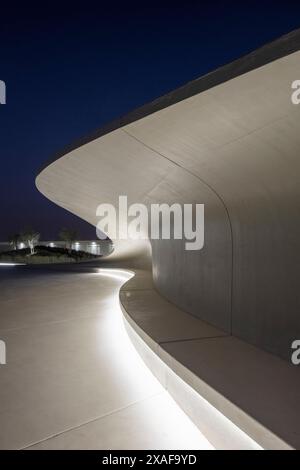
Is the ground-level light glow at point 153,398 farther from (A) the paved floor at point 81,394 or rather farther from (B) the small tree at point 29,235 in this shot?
(B) the small tree at point 29,235

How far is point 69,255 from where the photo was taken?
31391 millimetres

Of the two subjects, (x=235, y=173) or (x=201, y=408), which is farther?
(x=235, y=173)

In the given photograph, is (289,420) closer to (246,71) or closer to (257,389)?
(257,389)

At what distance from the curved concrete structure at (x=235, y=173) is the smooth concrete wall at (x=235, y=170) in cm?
1

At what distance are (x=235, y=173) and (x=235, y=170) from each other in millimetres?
60

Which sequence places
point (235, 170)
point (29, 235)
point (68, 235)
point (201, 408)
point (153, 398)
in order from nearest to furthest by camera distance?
1. point (201, 408)
2. point (153, 398)
3. point (235, 170)
4. point (29, 235)
5. point (68, 235)

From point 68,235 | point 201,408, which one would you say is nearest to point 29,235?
point 68,235

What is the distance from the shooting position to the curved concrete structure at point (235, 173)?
2.66 meters

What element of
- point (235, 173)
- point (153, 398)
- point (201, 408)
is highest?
point (235, 173)

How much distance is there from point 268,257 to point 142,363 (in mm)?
2116

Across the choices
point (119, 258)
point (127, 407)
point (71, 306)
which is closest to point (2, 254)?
point (119, 258)

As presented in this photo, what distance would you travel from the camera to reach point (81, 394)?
3418 millimetres

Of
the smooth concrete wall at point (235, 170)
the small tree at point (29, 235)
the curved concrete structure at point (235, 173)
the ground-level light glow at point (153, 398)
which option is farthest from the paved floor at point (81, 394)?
the small tree at point (29, 235)

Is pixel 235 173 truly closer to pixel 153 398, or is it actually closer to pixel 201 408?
pixel 201 408
